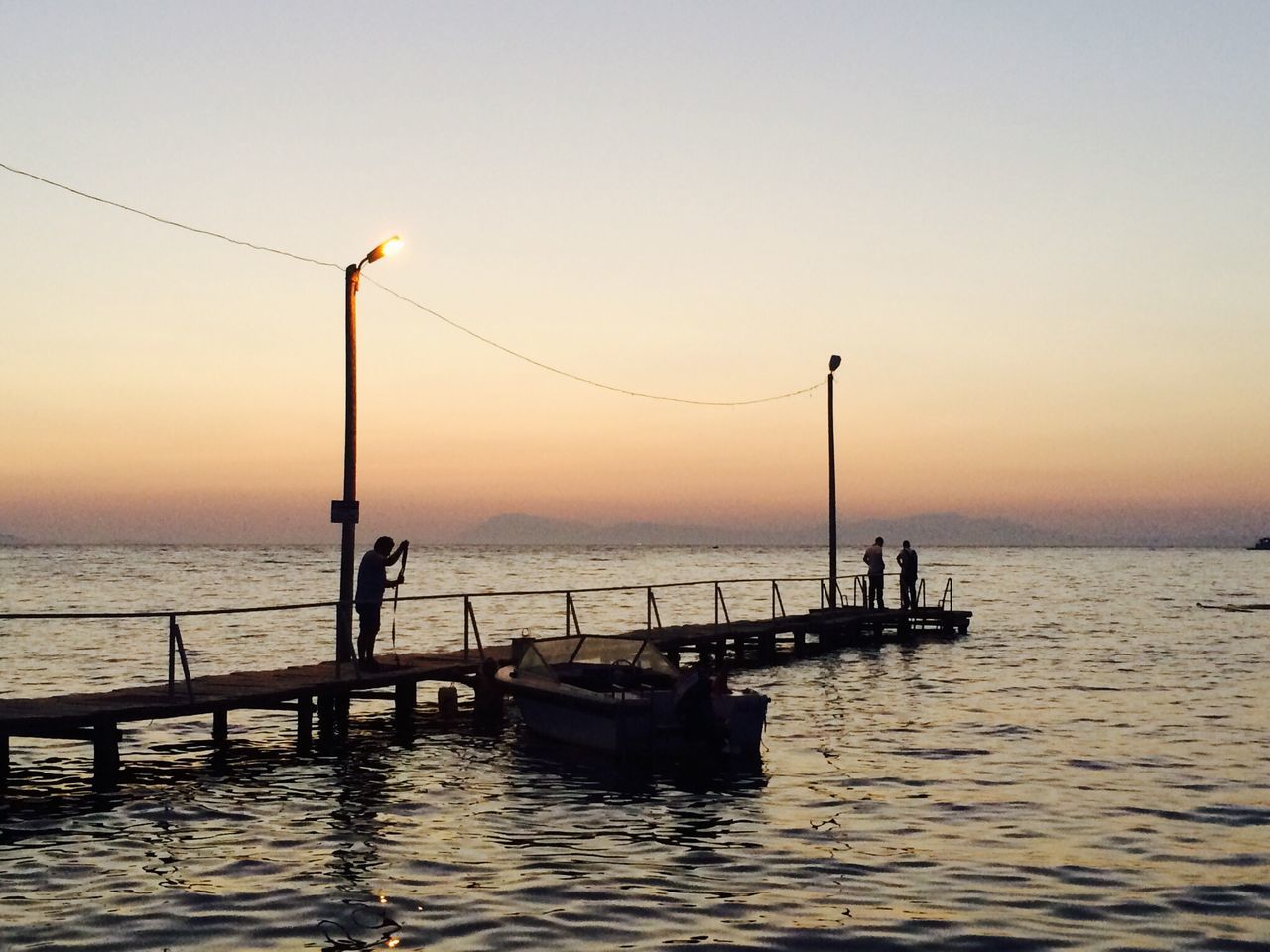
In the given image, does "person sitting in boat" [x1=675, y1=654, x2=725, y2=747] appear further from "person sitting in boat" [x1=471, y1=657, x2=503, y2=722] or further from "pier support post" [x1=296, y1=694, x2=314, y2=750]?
"pier support post" [x1=296, y1=694, x2=314, y2=750]

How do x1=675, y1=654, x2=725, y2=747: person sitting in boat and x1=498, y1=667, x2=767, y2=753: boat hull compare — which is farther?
x1=498, y1=667, x2=767, y2=753: boat hull

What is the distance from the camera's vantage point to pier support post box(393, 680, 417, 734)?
2445cm

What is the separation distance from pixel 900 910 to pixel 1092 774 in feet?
28.1

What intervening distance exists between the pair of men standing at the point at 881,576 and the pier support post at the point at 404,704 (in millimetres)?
23968

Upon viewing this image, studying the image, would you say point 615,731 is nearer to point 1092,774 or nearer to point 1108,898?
point 1092,774

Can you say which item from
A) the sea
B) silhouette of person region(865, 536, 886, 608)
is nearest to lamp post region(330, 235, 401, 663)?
the sea

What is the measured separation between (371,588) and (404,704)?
310 cm

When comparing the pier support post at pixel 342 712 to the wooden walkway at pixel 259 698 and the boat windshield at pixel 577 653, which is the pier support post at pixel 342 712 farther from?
the boat windshield at pixel 577 653

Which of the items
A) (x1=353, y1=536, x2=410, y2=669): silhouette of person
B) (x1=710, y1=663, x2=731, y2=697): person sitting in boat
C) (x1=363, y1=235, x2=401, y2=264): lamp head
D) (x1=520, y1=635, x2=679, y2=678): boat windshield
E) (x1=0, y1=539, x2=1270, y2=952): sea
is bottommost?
(x1=0, y1=539, x2=1270, y2=952): sea

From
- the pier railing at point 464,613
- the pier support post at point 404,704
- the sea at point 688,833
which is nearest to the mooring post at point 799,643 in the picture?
the pier railing at point 464,613

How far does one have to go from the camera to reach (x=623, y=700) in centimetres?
1922

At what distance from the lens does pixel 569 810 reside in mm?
16375

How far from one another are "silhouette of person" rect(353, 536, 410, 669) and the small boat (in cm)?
244

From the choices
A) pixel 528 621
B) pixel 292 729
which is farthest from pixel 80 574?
pixel 292 729
